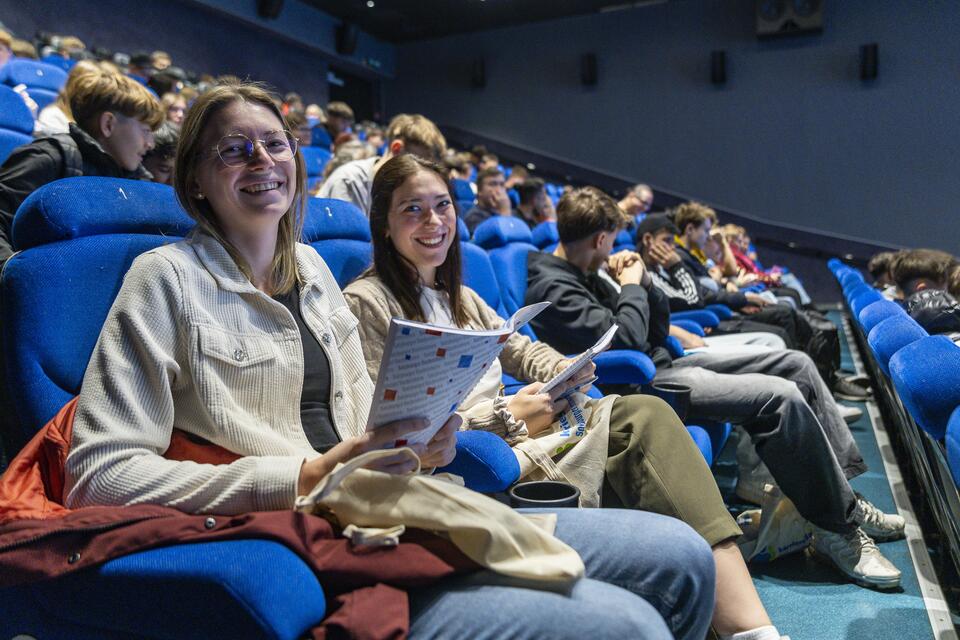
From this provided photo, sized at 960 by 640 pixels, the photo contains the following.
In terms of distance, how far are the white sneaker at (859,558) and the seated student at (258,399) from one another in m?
1.09

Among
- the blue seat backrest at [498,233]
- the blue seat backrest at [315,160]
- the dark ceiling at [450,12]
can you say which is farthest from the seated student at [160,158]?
the dark ceiling at [450,12]

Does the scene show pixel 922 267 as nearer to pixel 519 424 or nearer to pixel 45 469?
pixel 519 424

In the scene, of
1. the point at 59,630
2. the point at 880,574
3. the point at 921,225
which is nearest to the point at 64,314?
the point at 59,630

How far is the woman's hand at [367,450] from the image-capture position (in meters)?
0.88

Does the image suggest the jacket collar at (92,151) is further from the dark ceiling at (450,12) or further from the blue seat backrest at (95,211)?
the dark ceiling at (450,12)

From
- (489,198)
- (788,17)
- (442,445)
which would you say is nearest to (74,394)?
(442,445)

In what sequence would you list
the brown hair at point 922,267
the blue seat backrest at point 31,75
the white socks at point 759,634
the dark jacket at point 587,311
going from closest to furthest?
the white socks at point 759,634, the dark jacket at point 587,311, the brown hair at point 922,267, the blue seat backrest at point 31,75

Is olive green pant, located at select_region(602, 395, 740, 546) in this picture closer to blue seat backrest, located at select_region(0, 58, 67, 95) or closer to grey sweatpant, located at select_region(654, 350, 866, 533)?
grey sweatpant, located at select_region(654, 350, 866, 533)

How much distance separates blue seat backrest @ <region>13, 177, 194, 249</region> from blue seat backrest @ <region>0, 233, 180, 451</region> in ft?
0.08

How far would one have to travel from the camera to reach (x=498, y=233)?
102 inches

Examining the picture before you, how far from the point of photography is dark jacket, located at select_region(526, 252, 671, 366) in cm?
211

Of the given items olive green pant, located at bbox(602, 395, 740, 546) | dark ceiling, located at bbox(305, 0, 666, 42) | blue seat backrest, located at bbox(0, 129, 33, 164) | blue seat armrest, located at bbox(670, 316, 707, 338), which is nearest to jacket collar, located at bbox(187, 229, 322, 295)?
olive green pant, located at bbox(602, 395, 740, 546)

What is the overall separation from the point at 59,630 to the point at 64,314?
42 centimetres

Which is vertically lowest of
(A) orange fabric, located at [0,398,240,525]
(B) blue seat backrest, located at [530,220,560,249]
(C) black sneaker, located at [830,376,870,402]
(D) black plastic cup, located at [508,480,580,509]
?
(C) black sneaker, located at [830,376,870,402]
